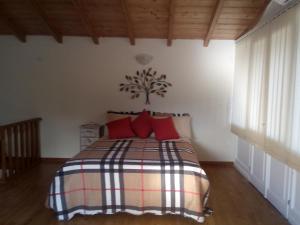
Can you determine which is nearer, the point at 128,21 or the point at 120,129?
the point at 128,21

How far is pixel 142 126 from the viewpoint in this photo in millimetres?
4137

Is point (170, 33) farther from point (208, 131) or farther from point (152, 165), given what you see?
point (152, 165)

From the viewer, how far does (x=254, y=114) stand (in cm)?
356

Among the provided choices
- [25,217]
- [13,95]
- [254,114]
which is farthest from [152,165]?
[13,95]

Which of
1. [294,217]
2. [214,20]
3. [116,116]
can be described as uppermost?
[214,20]

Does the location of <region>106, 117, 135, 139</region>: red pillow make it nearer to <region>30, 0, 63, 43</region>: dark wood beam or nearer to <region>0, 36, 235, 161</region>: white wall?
<region>0, 36, 235, 161</region>: white wall

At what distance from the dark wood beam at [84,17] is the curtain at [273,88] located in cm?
243

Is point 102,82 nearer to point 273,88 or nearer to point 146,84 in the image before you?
point 146,84

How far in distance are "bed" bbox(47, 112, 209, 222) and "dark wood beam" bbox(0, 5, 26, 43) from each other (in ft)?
9.07

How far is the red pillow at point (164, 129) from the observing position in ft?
12.9

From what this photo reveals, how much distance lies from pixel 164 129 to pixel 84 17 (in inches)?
81.1

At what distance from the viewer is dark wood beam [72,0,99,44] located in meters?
3.63

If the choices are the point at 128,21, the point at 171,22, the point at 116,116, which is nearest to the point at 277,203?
the point at 116,116

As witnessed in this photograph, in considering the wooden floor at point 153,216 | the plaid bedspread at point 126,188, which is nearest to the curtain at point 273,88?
the wooden floor at point 153,216
